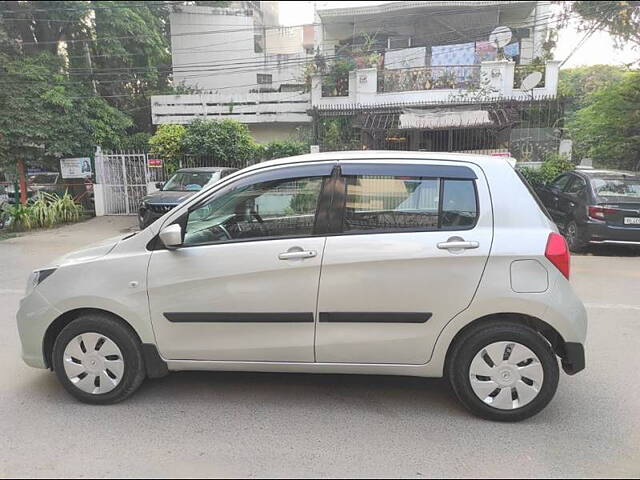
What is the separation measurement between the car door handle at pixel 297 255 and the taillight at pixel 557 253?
1466 millimetres

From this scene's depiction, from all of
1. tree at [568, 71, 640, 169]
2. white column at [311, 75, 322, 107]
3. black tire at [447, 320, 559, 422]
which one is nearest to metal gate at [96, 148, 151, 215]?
white column at [311, 75, 322, 107]

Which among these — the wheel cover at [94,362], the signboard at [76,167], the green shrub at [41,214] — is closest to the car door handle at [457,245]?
the wheel cover at [94,362]

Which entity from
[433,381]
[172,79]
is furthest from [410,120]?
[172,79]

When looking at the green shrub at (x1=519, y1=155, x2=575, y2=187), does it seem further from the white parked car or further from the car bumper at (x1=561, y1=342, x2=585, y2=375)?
the white parked car

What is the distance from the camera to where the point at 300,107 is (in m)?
19.4

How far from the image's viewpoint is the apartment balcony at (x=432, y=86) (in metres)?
15.6

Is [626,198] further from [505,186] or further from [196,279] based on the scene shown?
[196,279]

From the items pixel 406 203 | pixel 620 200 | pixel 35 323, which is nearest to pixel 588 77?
pixel 620 200

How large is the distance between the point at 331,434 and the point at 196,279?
1.31 meters

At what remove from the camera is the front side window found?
11.0 feet

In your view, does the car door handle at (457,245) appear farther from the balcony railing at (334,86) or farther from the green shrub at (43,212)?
the balcony railing at (334,86)

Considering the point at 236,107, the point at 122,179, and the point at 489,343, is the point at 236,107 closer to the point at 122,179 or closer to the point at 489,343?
the point at 122,179

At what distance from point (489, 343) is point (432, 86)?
1483 cm

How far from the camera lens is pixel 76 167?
15547mm
